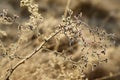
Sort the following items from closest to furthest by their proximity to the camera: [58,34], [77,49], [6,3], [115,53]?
1. [58,34]
2. [77,49]
3. [115,53]
4. [6,3]

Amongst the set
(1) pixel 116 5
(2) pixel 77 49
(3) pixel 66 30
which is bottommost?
(3) pixel 66 30

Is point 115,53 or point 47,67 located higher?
point 115,53

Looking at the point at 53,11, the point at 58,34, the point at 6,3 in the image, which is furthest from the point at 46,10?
the point at 58,34

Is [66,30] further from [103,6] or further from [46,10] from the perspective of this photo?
[103,6]

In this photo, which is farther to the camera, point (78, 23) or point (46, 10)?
point (46, 10)

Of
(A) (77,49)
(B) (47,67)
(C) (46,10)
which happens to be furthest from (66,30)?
(C) (46,10)

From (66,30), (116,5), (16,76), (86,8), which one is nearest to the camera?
(66,30)

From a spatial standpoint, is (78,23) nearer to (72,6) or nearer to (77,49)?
(77,49)
